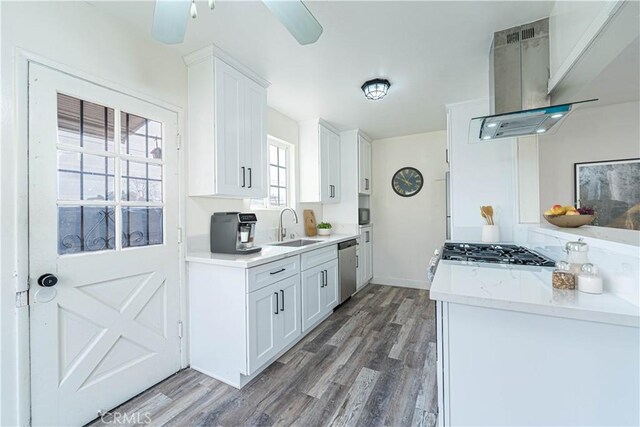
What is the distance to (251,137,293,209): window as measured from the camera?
3193mm

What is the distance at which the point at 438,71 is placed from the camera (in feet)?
7.54

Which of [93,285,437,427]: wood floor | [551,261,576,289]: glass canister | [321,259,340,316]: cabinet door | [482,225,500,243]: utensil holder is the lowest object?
[93,285,437,427]: wood floor

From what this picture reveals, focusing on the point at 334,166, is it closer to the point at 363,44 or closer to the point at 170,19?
the point at 363,44

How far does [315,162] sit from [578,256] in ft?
9.20

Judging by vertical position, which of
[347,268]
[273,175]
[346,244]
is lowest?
[347,268]

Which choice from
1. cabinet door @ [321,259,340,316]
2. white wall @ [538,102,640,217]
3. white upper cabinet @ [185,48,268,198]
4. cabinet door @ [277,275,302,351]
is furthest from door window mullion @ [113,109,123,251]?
white wall @ [538,102,640,217]

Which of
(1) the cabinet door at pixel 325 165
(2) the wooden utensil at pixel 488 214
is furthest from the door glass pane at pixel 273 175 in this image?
(2) the wooden utensil at pixel 488 214

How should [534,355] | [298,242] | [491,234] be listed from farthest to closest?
[298,242], [491,234], [534,355]

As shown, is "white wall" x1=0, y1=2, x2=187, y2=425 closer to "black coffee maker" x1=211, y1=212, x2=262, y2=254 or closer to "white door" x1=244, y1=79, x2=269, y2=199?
"white door" x1=244, y1=79, x2=269, y2=199

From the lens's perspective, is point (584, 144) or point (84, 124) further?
point (584, 144)

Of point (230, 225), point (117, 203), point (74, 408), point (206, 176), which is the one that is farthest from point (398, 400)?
point (117, 203)

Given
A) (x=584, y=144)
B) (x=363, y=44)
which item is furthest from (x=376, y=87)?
(x=584, y=144)

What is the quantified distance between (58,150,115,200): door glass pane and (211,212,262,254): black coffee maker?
0.74 metres

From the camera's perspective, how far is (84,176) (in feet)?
5.08
